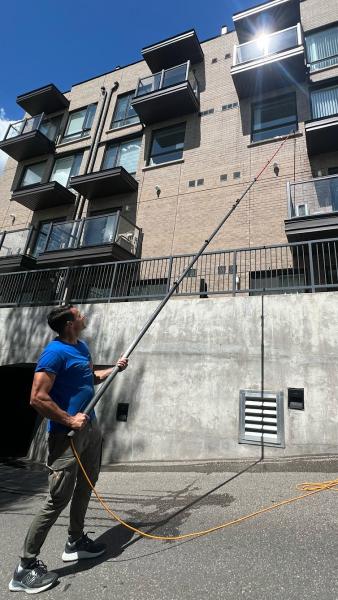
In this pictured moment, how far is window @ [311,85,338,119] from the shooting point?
36.4 feet

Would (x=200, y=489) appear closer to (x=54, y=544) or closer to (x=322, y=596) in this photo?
(x=54, y=544)

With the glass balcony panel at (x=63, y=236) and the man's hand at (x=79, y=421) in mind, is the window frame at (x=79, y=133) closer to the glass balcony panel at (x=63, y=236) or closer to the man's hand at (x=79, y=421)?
the glass balcony panel at (x=63, y=236)

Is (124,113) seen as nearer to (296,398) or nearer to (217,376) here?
(217,376)

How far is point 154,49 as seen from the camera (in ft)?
48.3

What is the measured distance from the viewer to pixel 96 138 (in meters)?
15.7

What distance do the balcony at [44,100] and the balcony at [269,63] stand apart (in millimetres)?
9826

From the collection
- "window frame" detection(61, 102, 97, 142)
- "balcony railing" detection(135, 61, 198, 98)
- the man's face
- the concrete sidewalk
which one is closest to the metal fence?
the concrete sidewalk

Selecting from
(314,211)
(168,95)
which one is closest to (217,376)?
(314,211)

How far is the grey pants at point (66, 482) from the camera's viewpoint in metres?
2.37

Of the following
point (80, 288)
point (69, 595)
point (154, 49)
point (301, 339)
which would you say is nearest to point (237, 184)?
point (80, 288)

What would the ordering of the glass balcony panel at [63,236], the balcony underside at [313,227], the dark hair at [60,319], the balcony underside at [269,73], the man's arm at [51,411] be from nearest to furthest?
1. the man's arm at [51,411]
2. the dark hair at [60,319]
3. the balcony underside at [313,227]
4. the balcony underside at [269,73]
5. the glass balcony panel at [63,236]

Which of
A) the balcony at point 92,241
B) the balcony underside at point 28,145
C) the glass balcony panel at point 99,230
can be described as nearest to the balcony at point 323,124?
the balcony at point 92,241

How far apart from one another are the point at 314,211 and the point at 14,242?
11278mm

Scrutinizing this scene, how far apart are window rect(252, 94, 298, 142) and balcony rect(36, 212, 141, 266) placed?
18.1 feet
